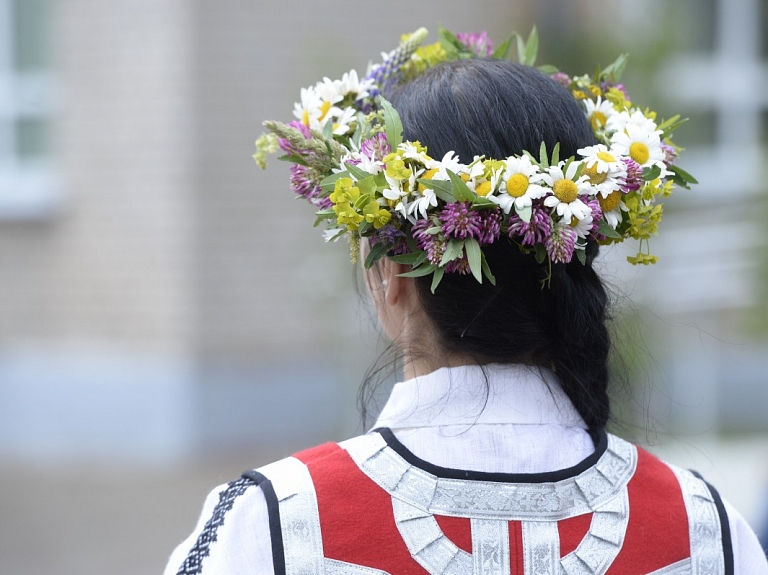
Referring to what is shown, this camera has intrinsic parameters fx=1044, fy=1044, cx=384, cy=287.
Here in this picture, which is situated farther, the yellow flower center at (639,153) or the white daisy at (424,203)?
the yellow flower center at (639,153)

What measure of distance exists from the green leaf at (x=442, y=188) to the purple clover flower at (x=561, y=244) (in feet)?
0.49

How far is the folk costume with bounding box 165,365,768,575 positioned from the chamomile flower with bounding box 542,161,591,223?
0.25m

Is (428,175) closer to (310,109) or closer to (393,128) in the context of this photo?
(393,128)

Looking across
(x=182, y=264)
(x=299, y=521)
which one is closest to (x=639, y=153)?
(x=299, y=521)

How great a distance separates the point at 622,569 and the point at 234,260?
5694 mm

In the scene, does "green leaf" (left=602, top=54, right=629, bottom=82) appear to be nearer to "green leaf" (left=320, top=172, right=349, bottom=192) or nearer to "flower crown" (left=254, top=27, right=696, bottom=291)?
"flower crown" (left=254, top=27, right=696, bottom=291)

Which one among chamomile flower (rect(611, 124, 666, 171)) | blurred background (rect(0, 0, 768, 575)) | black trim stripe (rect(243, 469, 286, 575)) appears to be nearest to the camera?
black trim stripe (rect(243, 469, 286, 575))

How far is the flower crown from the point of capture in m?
1.46

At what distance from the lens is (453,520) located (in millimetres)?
1444

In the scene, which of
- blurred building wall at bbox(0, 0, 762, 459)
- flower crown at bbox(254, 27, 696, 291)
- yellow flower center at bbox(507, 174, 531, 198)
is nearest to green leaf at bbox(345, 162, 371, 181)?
flower crown at bbox(254, 27, 696, 291)

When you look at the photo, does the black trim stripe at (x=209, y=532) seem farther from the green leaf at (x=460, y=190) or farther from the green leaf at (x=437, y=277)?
the green leaf at (x=460, y=190)

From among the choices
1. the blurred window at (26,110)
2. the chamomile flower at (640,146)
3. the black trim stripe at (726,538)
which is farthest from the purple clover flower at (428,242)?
the blurred window at (26,110)

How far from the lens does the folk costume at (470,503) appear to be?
1.42 m

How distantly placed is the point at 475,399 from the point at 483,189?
1.01ft
